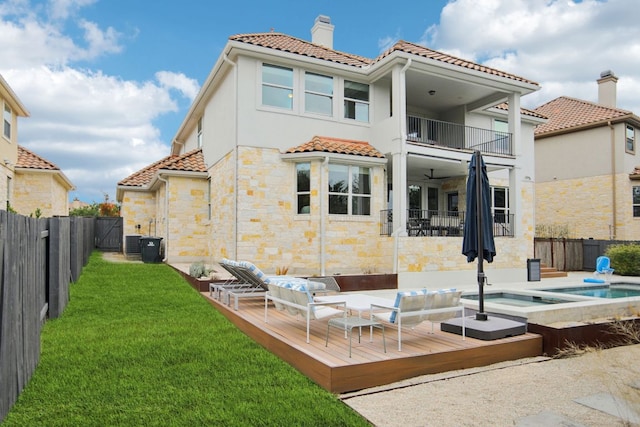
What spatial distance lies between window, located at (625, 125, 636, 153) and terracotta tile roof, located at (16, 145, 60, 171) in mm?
29785

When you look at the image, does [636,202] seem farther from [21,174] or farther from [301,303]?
[21,174]

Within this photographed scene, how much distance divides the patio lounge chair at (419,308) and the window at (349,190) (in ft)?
27.1

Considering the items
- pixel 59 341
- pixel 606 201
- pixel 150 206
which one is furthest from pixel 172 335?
pixel 606 201

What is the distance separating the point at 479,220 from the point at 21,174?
2358 centimetres

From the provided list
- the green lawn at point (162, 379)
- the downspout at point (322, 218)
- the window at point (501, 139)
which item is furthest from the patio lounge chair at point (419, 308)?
the window at point (501, 139)

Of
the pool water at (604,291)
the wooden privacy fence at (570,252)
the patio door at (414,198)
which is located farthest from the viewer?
the wooden privacy fence at (570,252)

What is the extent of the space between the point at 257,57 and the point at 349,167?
4.50 m

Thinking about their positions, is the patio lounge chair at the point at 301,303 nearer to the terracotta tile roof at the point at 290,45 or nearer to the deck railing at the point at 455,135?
the terracotta tile roof at the point at 290,45

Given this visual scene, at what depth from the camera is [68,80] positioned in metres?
25.4

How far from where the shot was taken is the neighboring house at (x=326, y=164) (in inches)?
543

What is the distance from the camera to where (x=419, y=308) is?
6.00 metres

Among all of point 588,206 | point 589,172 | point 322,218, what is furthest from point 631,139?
point 322,218

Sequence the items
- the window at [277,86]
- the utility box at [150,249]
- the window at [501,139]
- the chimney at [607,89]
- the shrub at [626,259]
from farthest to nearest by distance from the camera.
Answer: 1. the chimney at [607,89]
2. the shrub at [626,259]
3. the window at [501,139]
4. the utility box at [150,249]
5. the window at [277,86]

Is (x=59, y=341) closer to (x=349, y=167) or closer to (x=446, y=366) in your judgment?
(x=446, y=366)
